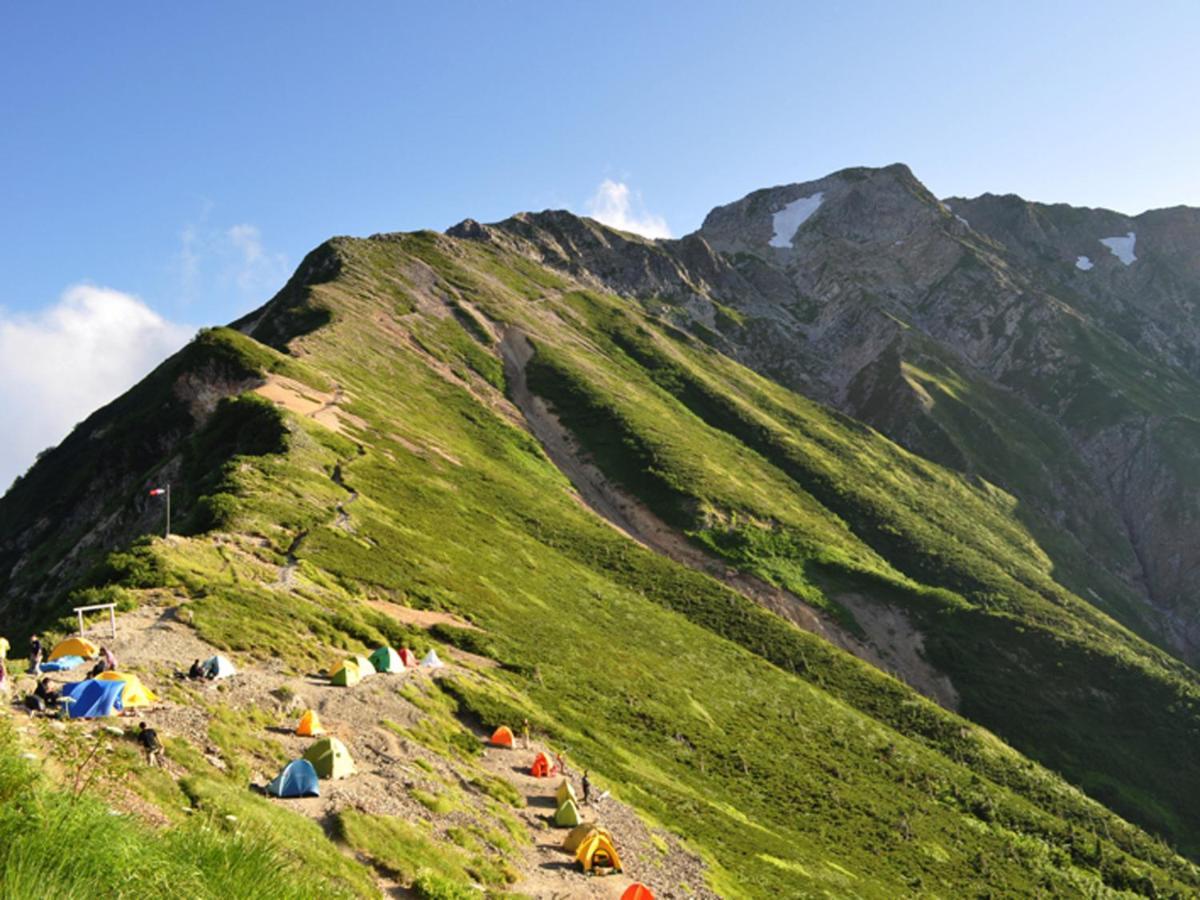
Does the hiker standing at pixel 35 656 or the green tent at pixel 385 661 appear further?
the green tent at pixel 385 661

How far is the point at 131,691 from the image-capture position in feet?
72.5

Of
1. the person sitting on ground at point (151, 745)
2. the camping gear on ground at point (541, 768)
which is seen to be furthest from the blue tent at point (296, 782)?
the camping gear on ground at point (541, 768)

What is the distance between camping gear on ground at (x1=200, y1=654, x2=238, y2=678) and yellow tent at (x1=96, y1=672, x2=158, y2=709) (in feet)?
12.8

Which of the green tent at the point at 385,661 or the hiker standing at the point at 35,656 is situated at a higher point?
the hiker standing at the point at 35,656

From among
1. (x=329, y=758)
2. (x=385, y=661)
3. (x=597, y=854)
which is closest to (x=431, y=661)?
(x=385, y=661)

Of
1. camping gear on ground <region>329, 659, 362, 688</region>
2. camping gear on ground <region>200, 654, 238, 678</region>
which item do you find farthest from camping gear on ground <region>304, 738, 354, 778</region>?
camping gear on ground <region>329, 659, 362, 688</region>

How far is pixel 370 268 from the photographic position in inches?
6663

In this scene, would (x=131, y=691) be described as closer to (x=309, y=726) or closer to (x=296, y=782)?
(x=309, y=726)

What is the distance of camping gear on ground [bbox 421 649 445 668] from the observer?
38.7 metres

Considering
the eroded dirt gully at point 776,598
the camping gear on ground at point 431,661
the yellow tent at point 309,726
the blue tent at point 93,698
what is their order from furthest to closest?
1. the eroded dirt gully at point 776,598
2. the camping gear on ground at point 431,661
3. the yellow tent at point 309,726
4. the blue tent at point 93,698

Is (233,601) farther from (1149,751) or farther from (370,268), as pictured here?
(370,268)

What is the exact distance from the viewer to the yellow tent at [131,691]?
856 inches

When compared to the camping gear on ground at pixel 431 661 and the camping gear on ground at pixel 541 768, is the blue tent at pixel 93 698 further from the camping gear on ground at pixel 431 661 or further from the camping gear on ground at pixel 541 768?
the camping gear on ground at pixel 431 661

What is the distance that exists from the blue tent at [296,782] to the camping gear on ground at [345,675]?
9.83 meters
